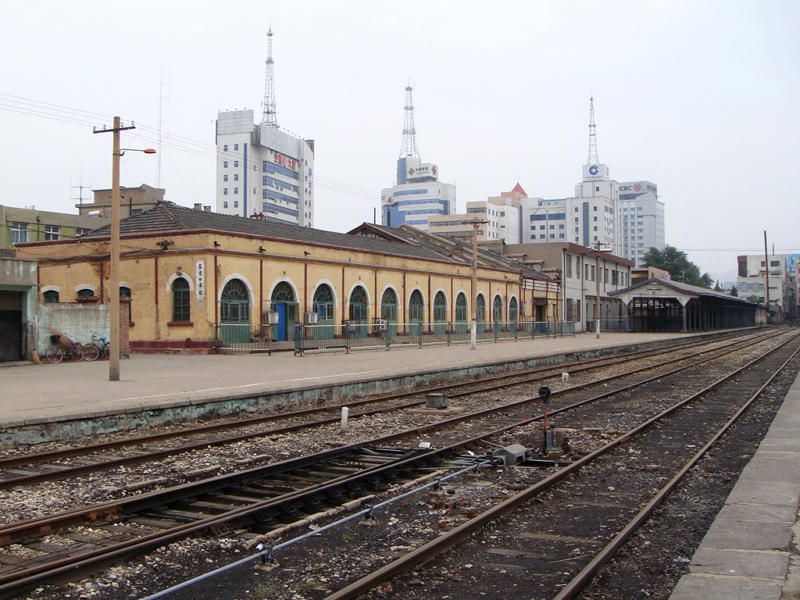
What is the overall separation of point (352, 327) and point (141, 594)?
27.5 meters

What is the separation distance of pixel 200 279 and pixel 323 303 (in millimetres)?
7811

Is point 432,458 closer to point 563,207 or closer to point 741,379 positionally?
point 741,379

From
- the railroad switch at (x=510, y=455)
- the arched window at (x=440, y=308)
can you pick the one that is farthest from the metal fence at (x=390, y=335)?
the railroad switch at (x=510, y=455)

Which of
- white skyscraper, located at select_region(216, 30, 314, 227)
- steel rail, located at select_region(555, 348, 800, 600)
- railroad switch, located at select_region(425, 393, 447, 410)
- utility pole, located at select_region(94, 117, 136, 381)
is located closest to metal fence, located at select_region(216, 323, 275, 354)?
utility pole, located at select_region(94, 117, 136, 381)

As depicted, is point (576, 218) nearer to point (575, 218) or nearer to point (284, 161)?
point (575, 218)

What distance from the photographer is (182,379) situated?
64.3ft

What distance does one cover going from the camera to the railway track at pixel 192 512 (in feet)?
20.1

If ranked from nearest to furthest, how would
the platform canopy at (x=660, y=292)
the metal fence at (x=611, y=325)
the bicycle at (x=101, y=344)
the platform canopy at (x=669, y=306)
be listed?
the bicycle at (x=101, y=344) < the platform canopy at (x=660, y=292) < the platform canopy at (x=669, y=306) < the metal fence at (x=611, y=325)

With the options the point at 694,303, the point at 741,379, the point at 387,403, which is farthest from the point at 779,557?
the point at 694,303

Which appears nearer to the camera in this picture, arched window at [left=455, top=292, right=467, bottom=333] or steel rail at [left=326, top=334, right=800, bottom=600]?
steel rail at [left=326, top=334, right=800, bottom=600]

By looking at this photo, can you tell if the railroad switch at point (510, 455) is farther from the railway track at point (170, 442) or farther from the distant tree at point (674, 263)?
the distant tree at point (674, 263)

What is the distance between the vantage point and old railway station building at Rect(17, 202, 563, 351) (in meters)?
32.0

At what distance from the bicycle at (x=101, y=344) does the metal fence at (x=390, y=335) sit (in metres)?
6.64

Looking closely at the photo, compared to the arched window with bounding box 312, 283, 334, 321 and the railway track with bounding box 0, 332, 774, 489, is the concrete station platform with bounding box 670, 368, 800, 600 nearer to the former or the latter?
the railway track with bounding box 0, 332, 774, 489
